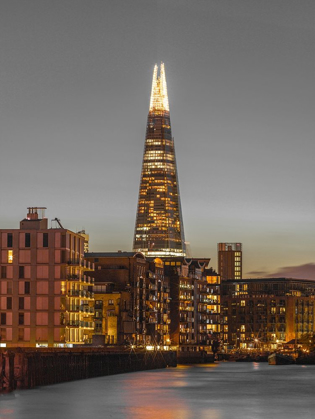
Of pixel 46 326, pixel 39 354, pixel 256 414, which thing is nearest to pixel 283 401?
pixel 256 414

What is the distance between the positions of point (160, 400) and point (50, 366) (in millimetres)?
20025

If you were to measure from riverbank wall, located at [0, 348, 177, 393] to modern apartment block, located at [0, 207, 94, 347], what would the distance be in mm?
9080

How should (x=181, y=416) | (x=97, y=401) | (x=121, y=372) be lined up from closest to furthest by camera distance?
1. (x=181, y=416)
2. (x=97, y=401)
3. (x=121, y=372)

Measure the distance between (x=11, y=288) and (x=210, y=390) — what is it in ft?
157

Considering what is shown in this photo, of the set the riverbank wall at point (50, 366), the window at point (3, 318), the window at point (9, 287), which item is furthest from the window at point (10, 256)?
the riverbank wall at point (50, 366)

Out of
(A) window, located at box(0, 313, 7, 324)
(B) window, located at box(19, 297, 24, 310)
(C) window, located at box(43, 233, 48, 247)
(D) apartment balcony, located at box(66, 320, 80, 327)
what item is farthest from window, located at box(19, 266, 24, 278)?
(D) apartment balcony, located at box(66, 320, 80, 327)

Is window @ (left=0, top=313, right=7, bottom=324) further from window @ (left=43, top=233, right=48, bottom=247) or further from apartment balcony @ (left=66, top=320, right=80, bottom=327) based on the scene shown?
window @ (left=43, top=233, right=48, bottom=247)

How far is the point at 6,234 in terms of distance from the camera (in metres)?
178

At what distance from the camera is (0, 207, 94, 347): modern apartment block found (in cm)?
17600

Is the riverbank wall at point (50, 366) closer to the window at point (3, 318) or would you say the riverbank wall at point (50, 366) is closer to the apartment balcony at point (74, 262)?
the apartment balcony at point (74, 262)

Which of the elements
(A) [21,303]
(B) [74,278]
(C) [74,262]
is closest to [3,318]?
(A) [21,303]

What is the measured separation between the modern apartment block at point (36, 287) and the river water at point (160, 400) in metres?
16.0

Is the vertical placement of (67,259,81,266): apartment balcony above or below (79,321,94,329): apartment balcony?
above

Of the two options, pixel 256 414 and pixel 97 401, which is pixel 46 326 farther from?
pixel 256 414
